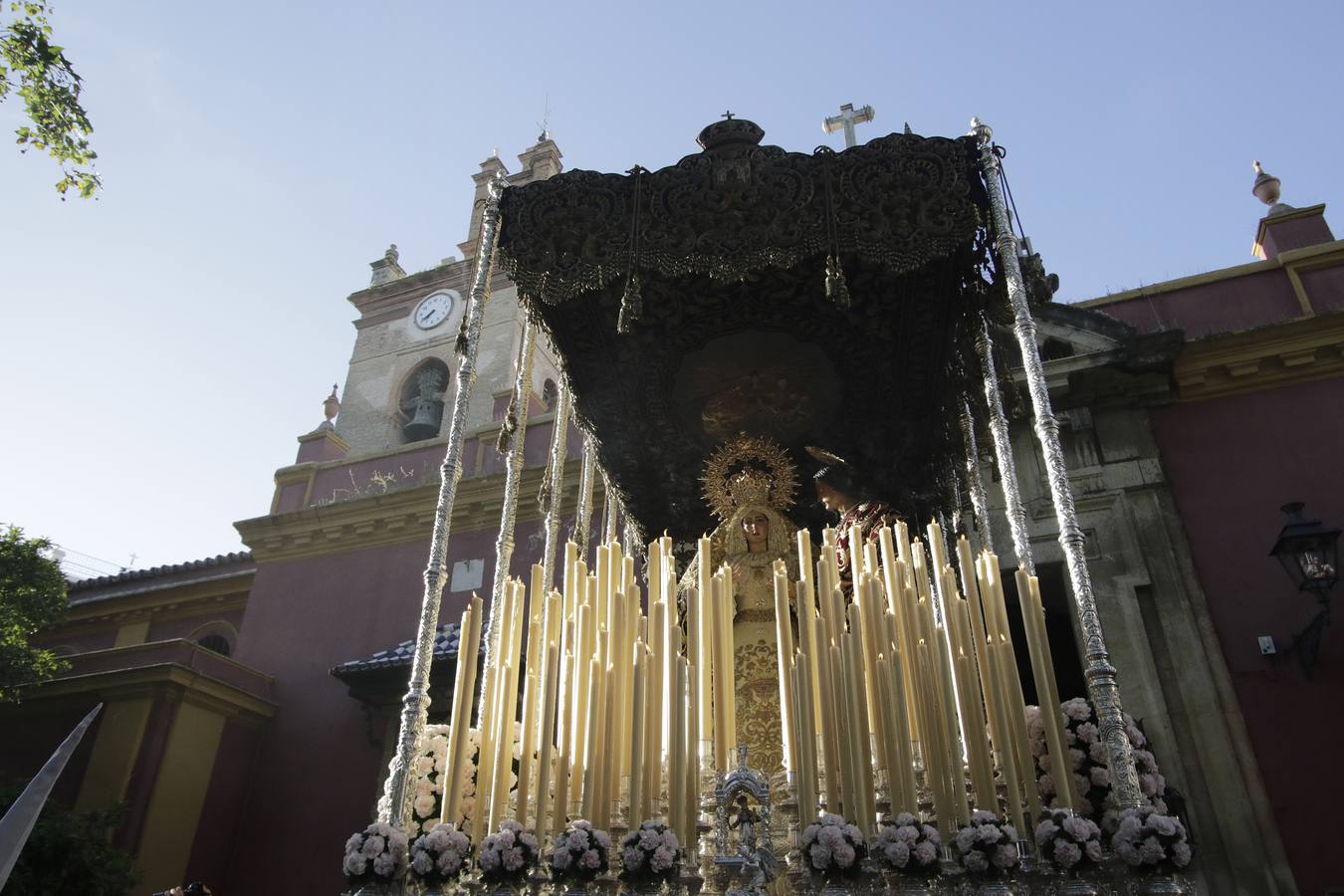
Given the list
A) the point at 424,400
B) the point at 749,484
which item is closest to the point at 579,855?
the point at 749,484

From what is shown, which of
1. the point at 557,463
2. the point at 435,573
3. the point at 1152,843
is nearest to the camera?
the point at 1152,843

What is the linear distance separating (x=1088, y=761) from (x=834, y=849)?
1587 mm

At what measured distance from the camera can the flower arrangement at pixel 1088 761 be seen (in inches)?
181

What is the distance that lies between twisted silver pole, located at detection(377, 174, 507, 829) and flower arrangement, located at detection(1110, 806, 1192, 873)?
320 centimetres

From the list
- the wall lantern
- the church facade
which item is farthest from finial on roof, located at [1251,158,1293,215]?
the wall lantern

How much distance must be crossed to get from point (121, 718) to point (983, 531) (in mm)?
8930

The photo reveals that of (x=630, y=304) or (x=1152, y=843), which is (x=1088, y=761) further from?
(x=630, y=304)

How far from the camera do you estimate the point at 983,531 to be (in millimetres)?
6262

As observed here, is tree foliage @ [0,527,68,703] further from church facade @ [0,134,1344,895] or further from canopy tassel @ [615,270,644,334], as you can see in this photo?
canopy tassel @ [615,270,644,334]

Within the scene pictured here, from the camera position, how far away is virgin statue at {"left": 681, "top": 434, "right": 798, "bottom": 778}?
5891 millimetres

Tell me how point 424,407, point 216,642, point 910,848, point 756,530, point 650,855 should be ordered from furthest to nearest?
1. point 424,407
2. point 216,642
3. point 756,530
4. point 650,855
5. point 910,848

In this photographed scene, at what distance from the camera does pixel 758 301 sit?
6289 mm

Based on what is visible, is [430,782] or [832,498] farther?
[832,498]

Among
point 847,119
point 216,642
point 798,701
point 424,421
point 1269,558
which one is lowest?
point 798,701
